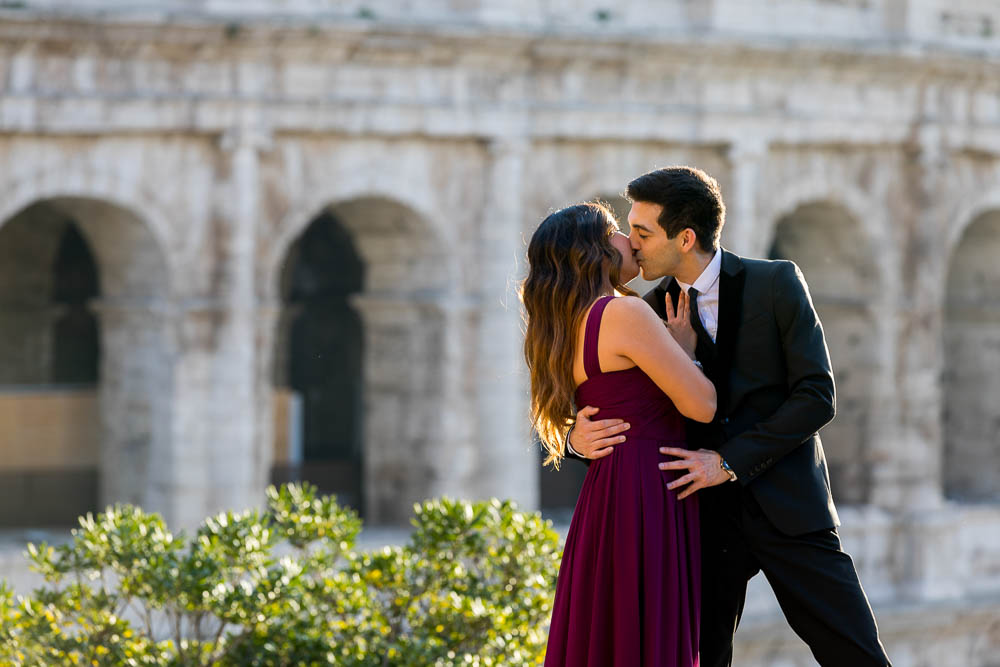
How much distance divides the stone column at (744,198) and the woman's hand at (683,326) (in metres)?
12.6

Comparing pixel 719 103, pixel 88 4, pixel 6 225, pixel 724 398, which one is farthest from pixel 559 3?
pixel 724 398

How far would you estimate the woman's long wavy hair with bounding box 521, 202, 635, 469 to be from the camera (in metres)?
5.87

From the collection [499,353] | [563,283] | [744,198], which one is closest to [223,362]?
[499,353]

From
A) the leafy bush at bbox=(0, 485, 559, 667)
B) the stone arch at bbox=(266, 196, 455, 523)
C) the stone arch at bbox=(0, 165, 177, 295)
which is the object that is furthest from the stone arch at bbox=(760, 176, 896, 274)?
the leafy bush at bbox=(0, 485, 559, 667)

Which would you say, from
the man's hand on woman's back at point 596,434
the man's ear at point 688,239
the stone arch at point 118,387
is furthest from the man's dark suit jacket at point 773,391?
the stone arch at point 118,387

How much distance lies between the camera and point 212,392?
16766mm

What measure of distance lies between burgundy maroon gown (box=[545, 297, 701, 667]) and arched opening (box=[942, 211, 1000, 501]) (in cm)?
1667

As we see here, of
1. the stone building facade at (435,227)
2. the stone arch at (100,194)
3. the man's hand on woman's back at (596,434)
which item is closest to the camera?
the man's hand on woman's back at (596,434)

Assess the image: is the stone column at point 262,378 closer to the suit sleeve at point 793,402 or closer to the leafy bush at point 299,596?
the leafy bush at point 299,596

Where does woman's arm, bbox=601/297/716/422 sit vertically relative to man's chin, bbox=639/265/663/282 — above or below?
below

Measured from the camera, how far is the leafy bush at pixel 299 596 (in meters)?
8.77

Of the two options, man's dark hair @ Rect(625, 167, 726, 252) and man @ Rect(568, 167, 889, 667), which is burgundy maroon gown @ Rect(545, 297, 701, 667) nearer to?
man @ Rect(568, 167, 889, 667)

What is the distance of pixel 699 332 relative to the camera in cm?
612

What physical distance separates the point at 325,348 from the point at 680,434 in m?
15.8
